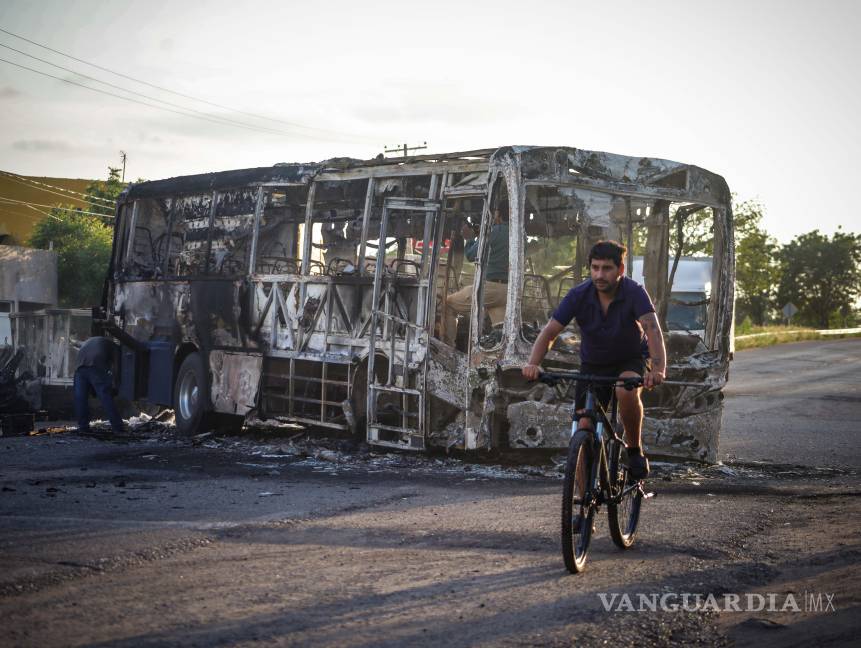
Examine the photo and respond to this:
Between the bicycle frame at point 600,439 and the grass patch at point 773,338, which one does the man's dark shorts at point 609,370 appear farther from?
the grass patch at point 773,338

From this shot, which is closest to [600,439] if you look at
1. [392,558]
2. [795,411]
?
[392,558]

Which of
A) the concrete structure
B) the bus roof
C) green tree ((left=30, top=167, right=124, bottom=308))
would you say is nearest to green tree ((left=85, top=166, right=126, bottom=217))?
green tree ((left=30, top=167, right=124, bottom=308))

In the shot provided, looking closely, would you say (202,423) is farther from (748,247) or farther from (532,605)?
(748,247)

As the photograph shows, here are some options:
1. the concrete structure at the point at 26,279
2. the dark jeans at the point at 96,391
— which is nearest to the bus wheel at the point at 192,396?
the dark jeans at the point at 96,391

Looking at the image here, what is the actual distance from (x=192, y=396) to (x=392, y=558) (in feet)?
30.1

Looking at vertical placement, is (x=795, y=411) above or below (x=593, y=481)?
below

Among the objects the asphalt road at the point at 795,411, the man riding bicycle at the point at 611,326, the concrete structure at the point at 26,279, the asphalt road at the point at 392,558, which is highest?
the concrete structure at the point at 26,279

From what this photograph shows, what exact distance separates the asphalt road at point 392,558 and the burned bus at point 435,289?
2.59 ft

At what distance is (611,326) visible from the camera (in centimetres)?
659

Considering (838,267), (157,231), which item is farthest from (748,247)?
(157,231)

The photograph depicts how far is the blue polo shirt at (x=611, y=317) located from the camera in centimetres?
657

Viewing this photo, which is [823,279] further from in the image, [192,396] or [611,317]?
[611,317]

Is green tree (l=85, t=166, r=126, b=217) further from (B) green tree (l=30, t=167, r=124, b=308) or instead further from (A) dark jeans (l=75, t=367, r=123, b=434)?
(A) dark jeans (l=75, t=367, r=123, b=434)

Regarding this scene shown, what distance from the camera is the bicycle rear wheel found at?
230 inches
